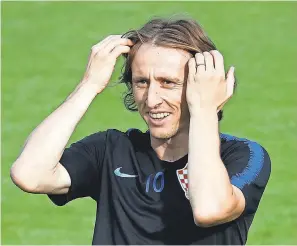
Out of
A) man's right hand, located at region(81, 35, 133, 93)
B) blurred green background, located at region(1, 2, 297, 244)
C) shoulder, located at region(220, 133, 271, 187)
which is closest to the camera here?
shoulder, located at region(220, 133, 271, 187)

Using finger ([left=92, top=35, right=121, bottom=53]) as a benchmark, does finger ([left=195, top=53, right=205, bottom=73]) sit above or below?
below

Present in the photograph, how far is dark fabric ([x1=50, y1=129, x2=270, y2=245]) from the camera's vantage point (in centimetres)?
535

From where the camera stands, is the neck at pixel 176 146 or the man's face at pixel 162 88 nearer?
the man's face at pixel 162 88

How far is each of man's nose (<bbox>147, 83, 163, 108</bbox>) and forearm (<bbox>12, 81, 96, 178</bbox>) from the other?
16.0 inches

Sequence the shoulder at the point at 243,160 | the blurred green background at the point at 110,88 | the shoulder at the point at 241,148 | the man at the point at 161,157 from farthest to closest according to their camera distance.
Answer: the blurred green background at the point at 110,88 < the shoulder at the point at 241,148 < the shoulder at the point at 243,160 < the man at the point at 161,157

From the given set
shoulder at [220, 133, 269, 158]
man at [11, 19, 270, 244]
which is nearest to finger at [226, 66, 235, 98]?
man at [11, 19, 270, 244]

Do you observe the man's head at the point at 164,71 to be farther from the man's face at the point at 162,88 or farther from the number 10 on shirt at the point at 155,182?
the number 10 on shirt at the point at 155,182

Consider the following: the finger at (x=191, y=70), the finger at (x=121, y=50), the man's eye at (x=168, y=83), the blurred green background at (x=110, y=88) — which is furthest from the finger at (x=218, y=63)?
the blurred green background at (x=110, y=88)

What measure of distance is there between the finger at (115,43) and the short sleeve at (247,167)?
0.67 m

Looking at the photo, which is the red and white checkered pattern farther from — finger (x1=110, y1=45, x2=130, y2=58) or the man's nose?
finger (x1=110, y1=45, x2=130, y2=58)

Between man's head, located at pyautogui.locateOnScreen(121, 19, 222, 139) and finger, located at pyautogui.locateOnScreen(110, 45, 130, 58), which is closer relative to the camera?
man's head, located at pyautogui.locateOnScreen(121, 19, 222, 139)

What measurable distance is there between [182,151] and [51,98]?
9020 millimetres

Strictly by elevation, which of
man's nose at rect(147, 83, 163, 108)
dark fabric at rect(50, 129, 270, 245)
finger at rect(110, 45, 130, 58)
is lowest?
dark fabric at rect(50, 129, 270, 245)

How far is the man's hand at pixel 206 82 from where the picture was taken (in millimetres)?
5344
